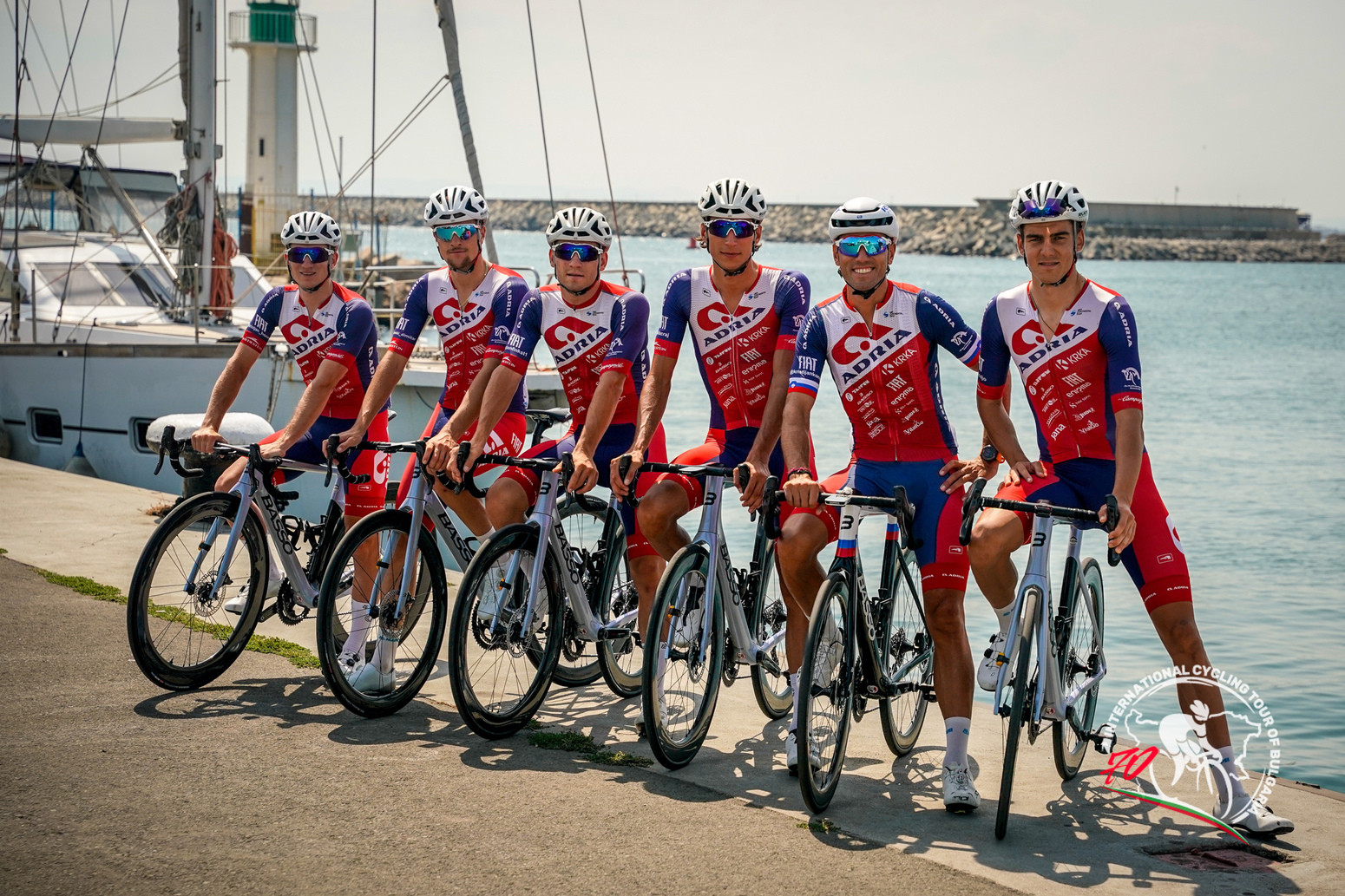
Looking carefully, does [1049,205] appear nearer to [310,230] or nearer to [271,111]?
[310,230]

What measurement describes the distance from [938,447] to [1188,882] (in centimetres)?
202

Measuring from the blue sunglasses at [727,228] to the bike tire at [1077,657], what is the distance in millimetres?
2156

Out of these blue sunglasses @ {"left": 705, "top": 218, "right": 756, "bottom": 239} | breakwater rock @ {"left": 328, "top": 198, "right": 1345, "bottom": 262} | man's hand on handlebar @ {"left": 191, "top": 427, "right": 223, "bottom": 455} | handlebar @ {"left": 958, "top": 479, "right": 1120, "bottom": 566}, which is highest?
breakwater rock @ {"left": 328, "top": 198, "right": 1345, "bottom": 262}

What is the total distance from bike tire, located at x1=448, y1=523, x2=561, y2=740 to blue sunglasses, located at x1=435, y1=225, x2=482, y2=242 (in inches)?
74.0

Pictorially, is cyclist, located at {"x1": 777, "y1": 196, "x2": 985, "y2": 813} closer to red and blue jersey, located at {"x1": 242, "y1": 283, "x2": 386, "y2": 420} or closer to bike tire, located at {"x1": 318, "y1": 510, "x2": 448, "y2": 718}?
bike tire, located at {"x1": 318, "y1": 510, "x2": 448, "y2": 718}

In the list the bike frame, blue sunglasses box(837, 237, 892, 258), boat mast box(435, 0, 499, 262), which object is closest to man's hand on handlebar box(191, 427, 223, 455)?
blue sunglasses box(837, 237, 892, 258)

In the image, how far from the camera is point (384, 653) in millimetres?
6445

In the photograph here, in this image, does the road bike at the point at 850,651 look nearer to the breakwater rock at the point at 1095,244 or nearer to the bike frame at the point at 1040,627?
the bike frame at the point at 1040,627

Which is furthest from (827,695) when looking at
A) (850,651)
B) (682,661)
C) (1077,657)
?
(1077,657)

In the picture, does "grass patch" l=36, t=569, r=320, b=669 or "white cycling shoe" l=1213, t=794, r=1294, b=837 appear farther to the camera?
"grass patch" l=36, t=569, r=320, b=669

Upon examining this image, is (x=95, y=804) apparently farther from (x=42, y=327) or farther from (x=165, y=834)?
(x=42, y=327)

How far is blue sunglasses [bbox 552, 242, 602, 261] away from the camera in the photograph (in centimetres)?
676

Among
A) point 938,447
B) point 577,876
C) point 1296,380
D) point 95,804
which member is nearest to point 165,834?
point 95,804

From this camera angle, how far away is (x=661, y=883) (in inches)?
179
